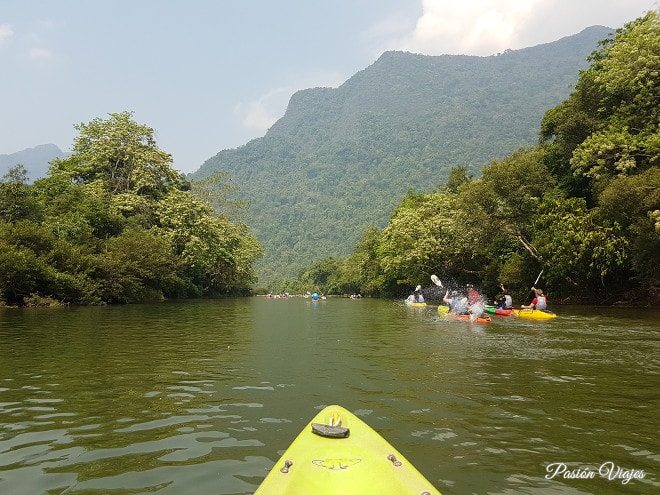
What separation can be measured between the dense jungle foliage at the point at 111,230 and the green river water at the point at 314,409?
56.2 feet

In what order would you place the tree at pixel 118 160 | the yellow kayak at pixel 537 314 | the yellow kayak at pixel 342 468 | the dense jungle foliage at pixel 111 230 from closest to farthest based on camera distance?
the yellow kayak at pixel 342 468
the yellow kayak at pixel 537 314
the dense jungle foliage at pixel 111 230
the tree at pixel 118 160

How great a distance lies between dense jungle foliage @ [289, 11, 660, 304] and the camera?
1016 inches

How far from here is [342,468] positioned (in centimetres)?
387

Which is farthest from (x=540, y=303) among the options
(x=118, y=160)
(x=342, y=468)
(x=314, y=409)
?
(x=118, y=160)

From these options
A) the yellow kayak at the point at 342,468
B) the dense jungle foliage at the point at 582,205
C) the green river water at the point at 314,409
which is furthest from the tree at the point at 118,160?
the yellow kayak at the point at 342,468

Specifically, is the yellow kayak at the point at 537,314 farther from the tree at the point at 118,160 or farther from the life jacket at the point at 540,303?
the tree at the point at 118,160

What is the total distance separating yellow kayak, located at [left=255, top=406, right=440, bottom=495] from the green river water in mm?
654

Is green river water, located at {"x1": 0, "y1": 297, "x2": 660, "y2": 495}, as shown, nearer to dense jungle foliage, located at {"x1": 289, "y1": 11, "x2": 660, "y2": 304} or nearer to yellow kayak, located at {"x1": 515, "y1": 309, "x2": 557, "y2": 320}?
yellow kayak, located at {"x1": 515, "y1": 309, "x2": 557, "y2": 320}

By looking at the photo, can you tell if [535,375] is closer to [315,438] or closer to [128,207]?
[315,438]

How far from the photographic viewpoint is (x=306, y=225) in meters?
190

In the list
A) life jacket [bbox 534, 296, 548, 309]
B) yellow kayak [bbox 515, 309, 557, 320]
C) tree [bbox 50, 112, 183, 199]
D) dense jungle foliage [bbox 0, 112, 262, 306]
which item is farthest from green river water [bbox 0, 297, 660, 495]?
tree [bbox 50, 112, 183, 199]

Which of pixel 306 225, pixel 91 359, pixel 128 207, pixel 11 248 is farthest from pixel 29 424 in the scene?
pixel 306 225

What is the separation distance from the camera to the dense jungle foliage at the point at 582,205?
25812mm

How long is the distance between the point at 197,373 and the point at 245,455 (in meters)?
4.78
